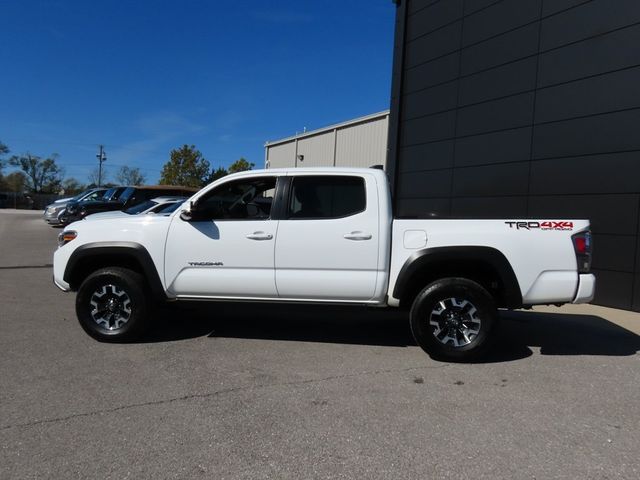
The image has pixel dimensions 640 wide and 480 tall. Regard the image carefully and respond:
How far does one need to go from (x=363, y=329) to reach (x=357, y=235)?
181 cm

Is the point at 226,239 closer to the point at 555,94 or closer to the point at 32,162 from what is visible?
the point at 555,94

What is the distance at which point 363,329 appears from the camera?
630 centimetres

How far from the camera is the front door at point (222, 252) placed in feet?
16.8

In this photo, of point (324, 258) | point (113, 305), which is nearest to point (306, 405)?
point (324, 258)

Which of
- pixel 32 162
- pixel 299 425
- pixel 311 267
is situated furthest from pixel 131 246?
pixel 32 162

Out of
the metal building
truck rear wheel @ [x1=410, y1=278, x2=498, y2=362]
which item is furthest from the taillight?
the metal building

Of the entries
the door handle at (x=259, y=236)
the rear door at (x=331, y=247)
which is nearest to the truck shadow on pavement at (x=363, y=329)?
the rear door at (x=331, y=247)

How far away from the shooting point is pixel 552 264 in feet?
15.5

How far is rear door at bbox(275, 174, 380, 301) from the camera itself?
16.3 feet

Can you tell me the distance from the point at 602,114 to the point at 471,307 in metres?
5.97

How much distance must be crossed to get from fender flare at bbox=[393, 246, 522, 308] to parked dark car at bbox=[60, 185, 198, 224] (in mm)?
13478

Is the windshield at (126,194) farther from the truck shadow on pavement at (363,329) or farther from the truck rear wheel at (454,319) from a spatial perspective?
the truck rear wheel at (454,319)

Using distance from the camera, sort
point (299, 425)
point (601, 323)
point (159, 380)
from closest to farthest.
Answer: point (299, 425) < point (159, 380) < point (601, 323)

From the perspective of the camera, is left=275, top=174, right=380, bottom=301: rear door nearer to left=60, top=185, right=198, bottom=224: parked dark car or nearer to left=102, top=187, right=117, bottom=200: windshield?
left=60, top=185, right=198, bottom=224: parked dark car
